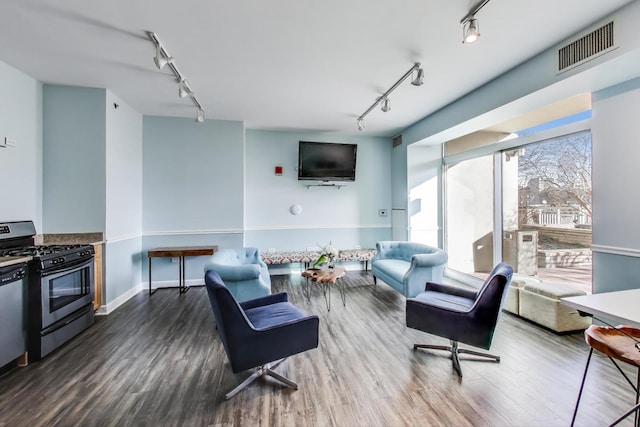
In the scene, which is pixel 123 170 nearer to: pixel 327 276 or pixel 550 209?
pixel 327 276

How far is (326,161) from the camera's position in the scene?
215 inches

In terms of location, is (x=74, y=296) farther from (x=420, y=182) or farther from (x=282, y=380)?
(x=420, y=182)

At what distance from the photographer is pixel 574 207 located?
3197 mm

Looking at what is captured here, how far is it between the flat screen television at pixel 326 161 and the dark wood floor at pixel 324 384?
10.3 feet

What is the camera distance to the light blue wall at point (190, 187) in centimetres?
457

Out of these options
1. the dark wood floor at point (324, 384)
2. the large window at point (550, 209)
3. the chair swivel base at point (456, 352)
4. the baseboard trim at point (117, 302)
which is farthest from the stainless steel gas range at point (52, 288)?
the large window at point (550, 209)

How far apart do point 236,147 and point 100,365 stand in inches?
138

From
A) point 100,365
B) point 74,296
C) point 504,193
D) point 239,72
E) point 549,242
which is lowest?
point 100,365

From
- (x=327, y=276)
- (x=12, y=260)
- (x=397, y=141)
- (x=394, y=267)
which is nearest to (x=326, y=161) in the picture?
(x=397, y=141)

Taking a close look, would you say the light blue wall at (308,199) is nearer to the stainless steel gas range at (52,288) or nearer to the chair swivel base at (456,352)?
the stainless steel gas range at (52,288)

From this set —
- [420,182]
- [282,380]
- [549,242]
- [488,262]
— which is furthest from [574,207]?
[282,380]

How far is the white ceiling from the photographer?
6.89 ft

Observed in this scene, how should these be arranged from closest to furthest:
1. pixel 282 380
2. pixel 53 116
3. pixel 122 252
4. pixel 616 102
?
pixel 282 380 → pixel 616 102 → pixel 53 116 → pixel 122 252

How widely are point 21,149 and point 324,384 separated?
4047 mm
